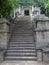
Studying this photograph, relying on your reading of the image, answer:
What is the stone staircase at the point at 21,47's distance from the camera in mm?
9703

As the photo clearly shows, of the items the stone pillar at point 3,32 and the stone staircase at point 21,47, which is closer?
the stone staircase at point 21,47

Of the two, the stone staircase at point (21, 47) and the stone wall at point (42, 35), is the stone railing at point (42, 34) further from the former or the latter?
the stone staircase at point (21, 47)

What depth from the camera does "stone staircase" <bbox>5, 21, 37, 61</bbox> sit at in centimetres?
970

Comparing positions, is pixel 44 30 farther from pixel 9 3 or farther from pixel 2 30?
pixel 9 3

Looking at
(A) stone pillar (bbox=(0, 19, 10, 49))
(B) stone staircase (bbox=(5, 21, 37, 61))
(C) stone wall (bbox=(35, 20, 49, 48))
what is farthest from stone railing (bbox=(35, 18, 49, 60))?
(A) stone pillar (bbox=(0, 19, 10, 49))

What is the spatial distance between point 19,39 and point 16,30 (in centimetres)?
178

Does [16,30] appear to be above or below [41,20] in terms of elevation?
below

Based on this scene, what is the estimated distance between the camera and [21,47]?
34.4 feet

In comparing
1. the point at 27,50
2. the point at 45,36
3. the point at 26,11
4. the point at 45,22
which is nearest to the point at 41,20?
the point at 45,22

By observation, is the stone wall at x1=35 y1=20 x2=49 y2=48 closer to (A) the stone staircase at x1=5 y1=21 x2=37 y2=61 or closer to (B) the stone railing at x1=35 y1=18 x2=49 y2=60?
(B) the stone railing at x1=35 y1=18 x2=49 y2=60

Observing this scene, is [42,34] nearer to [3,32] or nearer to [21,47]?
[21,47]

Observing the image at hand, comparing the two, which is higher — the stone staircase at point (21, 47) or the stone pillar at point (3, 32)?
the stone pillar at point (3, 32)

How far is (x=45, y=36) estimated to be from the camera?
9.80 metres

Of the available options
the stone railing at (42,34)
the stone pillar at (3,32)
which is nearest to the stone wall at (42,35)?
the stone railing at (42,34)
